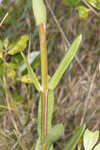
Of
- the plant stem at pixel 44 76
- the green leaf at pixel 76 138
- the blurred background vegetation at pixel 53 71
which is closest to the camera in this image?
the plant stem at pixel 44 76

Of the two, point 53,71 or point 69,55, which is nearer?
point 69,55

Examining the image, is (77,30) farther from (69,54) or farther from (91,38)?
(69,54)

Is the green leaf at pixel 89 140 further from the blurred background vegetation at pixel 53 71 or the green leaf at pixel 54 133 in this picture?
the blurred background vegetation at pixel 53 71

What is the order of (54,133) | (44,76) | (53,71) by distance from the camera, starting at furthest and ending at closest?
(53,71) → (54,133) → (44,76)

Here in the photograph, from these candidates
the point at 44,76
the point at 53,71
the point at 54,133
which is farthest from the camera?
the point at 53,71

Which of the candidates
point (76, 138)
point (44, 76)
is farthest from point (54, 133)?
point (44, 76)

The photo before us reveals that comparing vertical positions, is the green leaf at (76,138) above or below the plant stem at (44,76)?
below

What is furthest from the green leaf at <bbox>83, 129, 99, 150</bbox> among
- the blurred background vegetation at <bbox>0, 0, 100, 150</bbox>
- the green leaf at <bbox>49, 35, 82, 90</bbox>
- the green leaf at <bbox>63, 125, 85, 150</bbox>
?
the blurred background vegetation at <bbox>0, 0, 100, 150</bbox>

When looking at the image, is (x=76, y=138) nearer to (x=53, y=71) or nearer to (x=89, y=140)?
(x=89, y=140)

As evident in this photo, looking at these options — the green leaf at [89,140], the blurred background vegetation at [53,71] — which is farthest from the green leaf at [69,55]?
the blurred background vegetation at [53,71]
